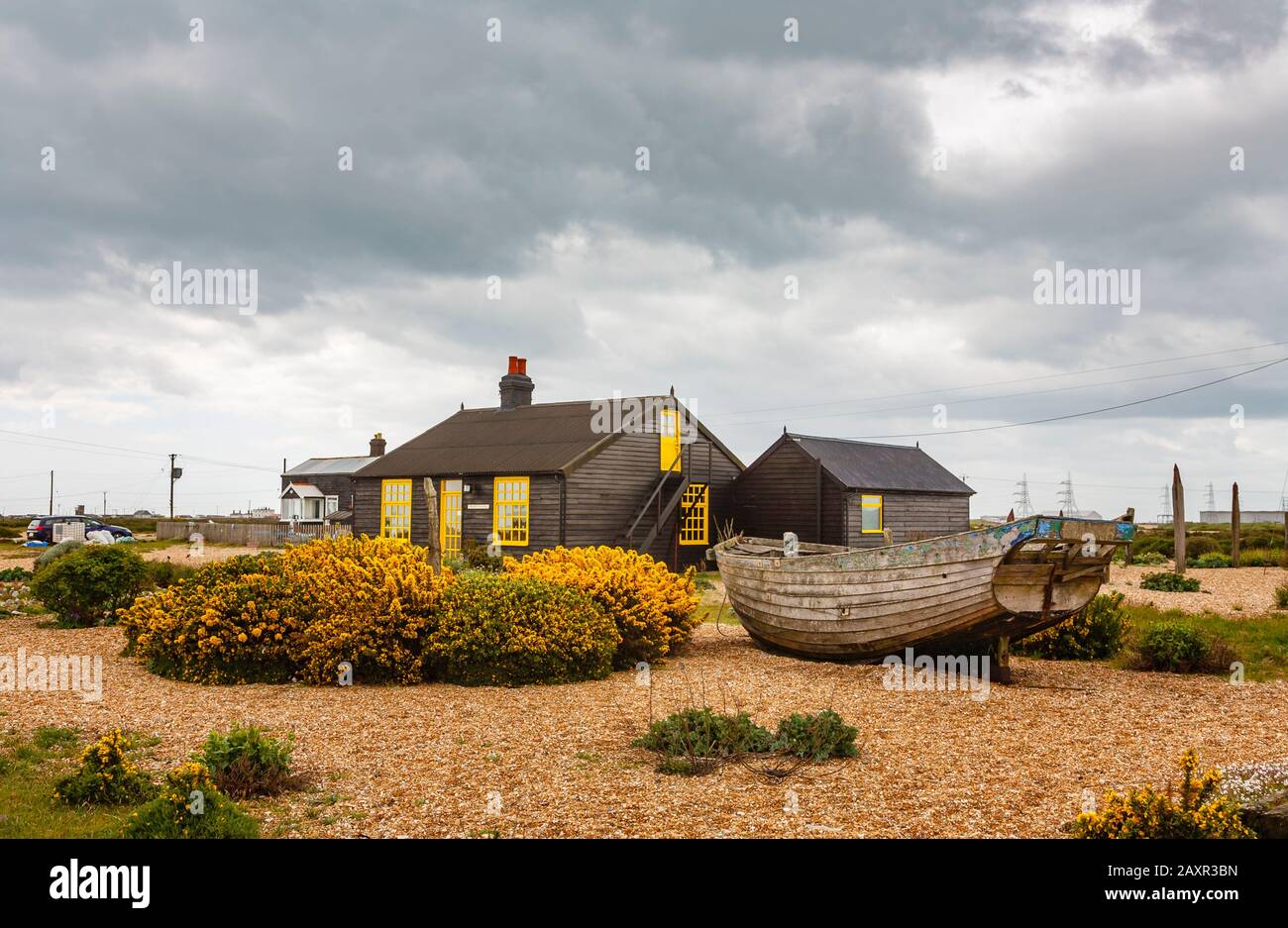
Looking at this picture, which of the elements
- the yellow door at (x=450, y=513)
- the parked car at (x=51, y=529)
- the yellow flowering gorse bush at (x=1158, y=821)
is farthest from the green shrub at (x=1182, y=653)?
the parked car at (x=51, y=529)

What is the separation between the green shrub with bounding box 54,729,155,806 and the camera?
21.4 feet

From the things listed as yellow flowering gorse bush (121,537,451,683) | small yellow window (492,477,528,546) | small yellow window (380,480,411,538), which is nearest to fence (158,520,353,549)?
small yellow window (380,480,411,538)

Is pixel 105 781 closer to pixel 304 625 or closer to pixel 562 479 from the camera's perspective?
pixel 304 625

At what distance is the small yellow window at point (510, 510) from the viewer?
1099 inches

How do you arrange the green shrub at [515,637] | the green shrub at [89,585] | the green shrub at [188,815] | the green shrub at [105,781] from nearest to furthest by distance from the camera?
the green shrub at [188,815], the green shrub at [105,781], the green shrub at [515,637], the green shrub at [89,585]

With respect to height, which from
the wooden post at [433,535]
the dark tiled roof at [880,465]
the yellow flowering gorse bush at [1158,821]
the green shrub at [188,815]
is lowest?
the green shrub at [188,815]

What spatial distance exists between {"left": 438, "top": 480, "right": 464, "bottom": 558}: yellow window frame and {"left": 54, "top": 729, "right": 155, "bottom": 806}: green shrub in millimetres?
22638

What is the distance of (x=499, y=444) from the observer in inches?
1208

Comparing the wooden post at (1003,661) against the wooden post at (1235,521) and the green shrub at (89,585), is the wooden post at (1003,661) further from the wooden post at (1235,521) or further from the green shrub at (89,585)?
the wooden post at (1235,521)

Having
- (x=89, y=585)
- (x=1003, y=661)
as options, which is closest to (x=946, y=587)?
(x=1003, y=661)

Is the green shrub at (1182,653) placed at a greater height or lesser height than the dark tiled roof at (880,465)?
lesser

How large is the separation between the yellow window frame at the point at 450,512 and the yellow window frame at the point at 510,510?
1.54 m

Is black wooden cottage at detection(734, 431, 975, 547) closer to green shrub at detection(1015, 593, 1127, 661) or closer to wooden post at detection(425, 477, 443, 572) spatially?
green shrub at detection(1015, 593, 1127, 661)

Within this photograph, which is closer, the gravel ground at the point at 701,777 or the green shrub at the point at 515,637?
the gravel ground at the point at 701,777
